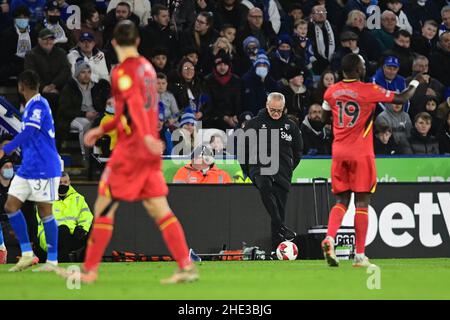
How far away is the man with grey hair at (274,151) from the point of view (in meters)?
18.6

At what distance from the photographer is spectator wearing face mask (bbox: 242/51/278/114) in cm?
2223

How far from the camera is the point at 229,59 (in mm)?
22156

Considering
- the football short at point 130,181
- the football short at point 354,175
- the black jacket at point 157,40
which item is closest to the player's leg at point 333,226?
the football short at point 354,175

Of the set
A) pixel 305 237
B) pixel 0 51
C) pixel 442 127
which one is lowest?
pixel 305 237

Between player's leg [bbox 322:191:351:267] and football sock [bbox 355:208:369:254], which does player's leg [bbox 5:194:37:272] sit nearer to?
player's leg [bbox 322:191:351:267]

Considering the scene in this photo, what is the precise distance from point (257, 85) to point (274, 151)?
3667mm

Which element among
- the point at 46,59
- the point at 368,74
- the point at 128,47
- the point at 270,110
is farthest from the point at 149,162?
the point at 368,74

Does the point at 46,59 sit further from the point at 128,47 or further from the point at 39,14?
the point at 128,47

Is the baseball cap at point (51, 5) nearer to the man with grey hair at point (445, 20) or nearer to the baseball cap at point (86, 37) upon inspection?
the baseball cap at point (86, 37)

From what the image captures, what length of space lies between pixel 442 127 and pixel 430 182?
3.13 metres

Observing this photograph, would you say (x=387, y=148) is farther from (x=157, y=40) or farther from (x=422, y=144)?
(x=157, y=40)

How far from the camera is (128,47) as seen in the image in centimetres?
1061

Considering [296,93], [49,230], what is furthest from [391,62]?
[49,230]

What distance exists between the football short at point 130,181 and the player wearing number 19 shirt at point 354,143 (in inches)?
150
